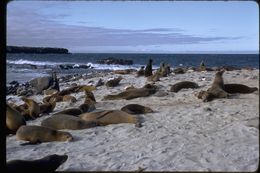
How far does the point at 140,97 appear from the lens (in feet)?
28.7

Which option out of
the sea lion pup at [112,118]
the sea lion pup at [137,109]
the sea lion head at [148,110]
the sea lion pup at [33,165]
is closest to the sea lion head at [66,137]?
the sea lion pup at [112,118]

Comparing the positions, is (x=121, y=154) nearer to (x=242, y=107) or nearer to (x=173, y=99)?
(x=242, y=107)

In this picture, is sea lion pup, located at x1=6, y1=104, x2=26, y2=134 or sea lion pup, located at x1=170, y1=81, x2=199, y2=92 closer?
sea lion pup, located at x1=6, y1=104, x2=26, y2=134

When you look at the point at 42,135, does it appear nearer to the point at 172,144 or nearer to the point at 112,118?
the point at 112,118

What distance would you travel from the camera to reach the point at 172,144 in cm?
462

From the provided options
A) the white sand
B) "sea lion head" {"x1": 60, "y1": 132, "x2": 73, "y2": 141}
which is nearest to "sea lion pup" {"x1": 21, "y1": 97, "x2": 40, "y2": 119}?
the white sand

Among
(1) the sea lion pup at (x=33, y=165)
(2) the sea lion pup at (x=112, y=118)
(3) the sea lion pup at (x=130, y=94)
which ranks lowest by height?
(1) the sea lion pup at (x=33, y=165)

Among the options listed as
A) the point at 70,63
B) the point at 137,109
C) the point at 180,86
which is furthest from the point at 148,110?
the point at 70,63

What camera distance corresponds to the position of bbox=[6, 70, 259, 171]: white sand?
3.78 metres

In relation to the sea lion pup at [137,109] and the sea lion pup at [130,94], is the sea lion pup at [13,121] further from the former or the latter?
the sea lion pup at [130,94]

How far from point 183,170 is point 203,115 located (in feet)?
8.68

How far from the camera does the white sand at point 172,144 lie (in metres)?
3.78

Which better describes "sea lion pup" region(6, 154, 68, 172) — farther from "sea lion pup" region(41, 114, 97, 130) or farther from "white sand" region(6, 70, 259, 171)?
"sea lion pup" region(41, 114, 97, 130)

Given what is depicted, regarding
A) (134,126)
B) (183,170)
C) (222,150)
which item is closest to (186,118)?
(134,126)
